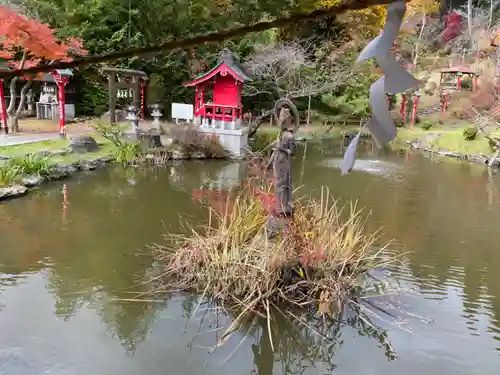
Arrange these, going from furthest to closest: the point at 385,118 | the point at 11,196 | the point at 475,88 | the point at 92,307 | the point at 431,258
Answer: the point at 475,88, the point at 11,196, the point at 431,258, the point at 92,307, the point at 385,118

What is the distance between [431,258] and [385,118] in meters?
4.98

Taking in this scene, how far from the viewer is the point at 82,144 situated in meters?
9.27

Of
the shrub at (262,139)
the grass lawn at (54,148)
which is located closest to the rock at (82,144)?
the grass lawn at (54,148)

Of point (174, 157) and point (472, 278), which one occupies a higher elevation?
point (174, 157)

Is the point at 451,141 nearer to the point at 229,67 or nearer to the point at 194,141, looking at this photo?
the point at 229,67

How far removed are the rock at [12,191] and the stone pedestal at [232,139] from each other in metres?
4.50

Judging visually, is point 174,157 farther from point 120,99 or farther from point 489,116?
point 489,116

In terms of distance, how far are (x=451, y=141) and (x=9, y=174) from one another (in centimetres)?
1092

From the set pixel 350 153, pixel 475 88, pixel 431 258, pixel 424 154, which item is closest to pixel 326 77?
pixel 424 154

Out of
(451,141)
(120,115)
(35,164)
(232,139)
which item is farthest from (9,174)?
(451,141)

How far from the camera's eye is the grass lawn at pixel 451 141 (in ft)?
39.4

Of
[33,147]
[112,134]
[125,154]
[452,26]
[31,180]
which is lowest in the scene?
[31,180]

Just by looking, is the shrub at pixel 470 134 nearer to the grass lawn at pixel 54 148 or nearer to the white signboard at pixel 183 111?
the white signboard at pixel 183 111

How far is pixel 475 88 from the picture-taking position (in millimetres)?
15555
